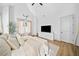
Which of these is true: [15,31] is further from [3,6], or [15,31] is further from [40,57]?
[40,57]

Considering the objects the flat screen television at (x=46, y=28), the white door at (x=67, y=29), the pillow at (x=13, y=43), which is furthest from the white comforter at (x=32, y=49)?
the white door at (x=67, y=29)

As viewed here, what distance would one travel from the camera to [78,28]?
2.03m

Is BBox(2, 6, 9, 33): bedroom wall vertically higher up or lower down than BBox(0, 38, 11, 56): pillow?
higher up

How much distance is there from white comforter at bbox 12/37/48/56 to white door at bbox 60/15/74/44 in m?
0.34

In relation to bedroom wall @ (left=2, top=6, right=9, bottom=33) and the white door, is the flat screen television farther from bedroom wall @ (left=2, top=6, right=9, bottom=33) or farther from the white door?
bedroom wall @ (left=2, top=6, right=9, bottom=33)

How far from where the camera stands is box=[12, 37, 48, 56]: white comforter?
2.12 meters

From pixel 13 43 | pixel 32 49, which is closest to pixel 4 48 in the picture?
pixel 13 43

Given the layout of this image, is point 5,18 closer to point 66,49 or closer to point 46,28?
point 46,28

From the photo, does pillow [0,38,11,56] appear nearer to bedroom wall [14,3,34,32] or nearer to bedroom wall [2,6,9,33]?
bedroom wall [2,6,9,33]

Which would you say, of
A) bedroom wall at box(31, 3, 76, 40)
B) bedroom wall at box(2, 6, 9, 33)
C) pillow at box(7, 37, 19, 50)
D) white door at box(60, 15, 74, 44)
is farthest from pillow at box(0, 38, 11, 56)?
white door at box(60, 15, 74, 44)

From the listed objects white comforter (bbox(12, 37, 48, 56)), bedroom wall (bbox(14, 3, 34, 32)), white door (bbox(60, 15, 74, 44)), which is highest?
bedroom wall (bbox(14, 3, 34, 32))

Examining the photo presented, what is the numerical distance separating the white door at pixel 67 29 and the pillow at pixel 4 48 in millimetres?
958

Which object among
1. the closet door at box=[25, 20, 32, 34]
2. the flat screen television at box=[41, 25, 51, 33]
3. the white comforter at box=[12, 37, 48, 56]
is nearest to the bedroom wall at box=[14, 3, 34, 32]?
the closet door at box=[25, 20, 32, 34]

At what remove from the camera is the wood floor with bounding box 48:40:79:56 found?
2.03 metres
